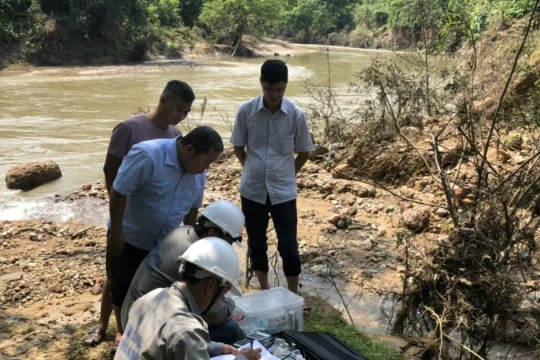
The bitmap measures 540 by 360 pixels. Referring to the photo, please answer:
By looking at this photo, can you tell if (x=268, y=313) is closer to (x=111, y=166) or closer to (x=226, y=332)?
(x=226, y=332)

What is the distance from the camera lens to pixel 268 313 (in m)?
3.11

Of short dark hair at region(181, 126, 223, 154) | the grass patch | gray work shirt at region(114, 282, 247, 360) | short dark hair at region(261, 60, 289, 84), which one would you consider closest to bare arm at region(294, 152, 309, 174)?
short dark hair at region(261, 60, 289, 84)

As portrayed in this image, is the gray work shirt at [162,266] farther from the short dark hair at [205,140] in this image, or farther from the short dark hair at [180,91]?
the short dark hair at [180,91]

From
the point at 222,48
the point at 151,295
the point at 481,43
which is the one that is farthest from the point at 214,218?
the point at 222,48

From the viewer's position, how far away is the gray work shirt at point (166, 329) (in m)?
1.70

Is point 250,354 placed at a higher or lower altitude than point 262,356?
higher

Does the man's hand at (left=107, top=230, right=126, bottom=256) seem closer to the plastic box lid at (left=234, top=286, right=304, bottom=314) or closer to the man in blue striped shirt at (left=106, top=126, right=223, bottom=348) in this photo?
the man in blue striped shirt at (left=106, top=126, right=223, bottom=348)

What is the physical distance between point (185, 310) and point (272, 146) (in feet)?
6.29

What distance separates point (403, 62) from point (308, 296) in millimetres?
5845

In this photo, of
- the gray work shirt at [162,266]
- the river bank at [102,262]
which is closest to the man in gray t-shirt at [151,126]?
the gray work shirt at [162,266]

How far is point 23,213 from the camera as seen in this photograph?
7.00 meters

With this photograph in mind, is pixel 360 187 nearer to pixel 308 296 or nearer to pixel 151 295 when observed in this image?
pixel 308 296

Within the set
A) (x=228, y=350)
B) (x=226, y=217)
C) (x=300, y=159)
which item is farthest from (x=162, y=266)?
(x=300, y=159)

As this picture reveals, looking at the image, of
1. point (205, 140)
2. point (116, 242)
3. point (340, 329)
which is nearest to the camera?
point (205, 140)
